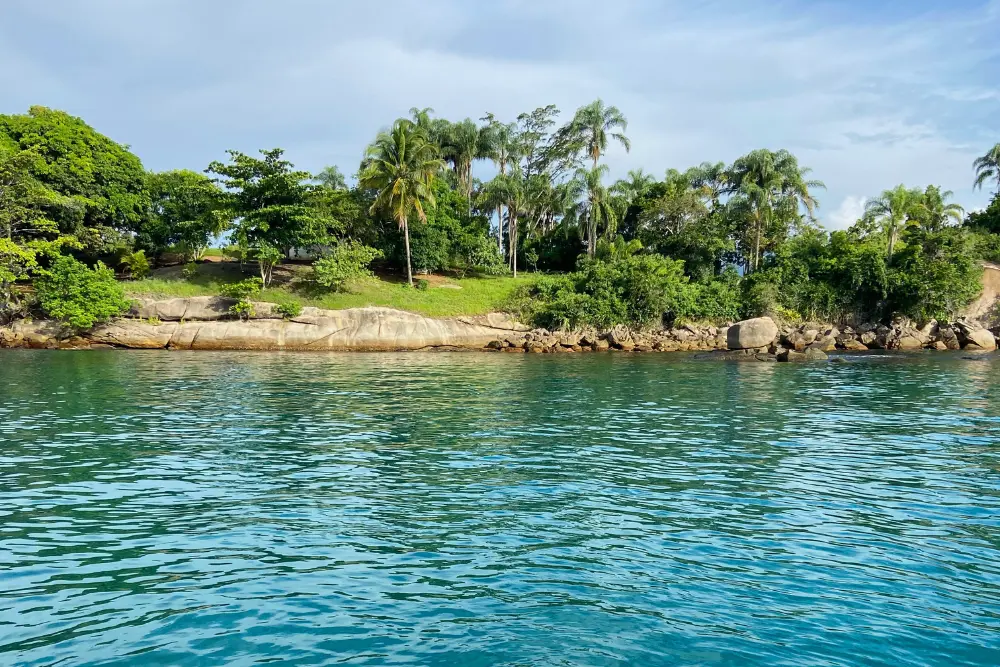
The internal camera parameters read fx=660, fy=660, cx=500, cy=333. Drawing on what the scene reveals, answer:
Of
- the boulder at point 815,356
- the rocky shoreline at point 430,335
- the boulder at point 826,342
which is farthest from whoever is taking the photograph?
the boulder at point 826,342

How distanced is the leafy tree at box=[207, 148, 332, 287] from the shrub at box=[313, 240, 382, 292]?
1770 millimetres

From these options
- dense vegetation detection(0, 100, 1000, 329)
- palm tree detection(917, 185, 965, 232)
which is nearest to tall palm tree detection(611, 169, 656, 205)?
dense vegetation detection(0, 100, 1000, 329)

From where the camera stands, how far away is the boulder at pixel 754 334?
1779 inches

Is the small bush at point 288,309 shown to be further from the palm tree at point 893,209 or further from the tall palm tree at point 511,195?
the palm tree at point 893,209

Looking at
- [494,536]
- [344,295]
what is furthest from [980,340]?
[494,536]

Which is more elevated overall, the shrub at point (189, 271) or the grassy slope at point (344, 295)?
the shrub at point (189, 271)

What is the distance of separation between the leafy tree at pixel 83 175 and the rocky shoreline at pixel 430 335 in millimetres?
10807

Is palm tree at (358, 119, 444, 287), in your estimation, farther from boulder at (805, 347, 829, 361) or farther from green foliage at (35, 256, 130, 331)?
boulder at (805, 347, 829, 361)

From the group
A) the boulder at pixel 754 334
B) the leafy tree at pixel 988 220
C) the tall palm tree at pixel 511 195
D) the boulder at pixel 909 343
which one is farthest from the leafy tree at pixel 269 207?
the leafy tree at pixel 988 220

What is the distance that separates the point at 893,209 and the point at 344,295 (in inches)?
1727

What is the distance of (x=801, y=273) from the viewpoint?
5434cm

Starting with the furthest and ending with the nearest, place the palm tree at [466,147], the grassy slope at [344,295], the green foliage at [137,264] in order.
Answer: the palm tree at [466,147], the green foliage at [137,264], the grassy slope at [344,295]

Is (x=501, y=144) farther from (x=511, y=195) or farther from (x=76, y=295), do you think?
(x=76, y=295)

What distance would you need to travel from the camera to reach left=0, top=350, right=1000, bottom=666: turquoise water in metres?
5.75
